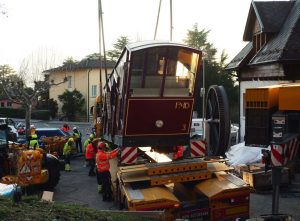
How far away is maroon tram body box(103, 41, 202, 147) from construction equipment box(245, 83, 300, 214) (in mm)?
2274

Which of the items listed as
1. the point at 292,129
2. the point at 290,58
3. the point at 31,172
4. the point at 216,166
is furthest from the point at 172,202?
the point at 290,58

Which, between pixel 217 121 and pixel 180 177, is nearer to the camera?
pixel 180 177

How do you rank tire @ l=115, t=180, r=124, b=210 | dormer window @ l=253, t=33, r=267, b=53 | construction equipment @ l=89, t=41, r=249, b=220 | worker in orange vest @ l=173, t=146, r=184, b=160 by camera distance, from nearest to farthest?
1. construction equipment @ l=89, t=41, r=249, b=220
2. tire @ l=115, t=180, r=124, b=210
3. worker in orange vest @ l=173, t=146, r=184, b=160
4. dormer window @ l=253, t=33, r=267, b=53

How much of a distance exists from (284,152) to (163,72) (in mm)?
3516

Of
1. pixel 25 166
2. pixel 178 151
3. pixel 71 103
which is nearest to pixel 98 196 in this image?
pixel 25 166

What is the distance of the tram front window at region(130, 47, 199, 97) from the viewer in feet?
36.3

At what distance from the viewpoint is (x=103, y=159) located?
498 inches

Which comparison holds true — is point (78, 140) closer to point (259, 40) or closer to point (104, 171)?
point (259, 40)

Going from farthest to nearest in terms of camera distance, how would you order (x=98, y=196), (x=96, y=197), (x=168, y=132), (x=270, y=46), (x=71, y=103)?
1. (x=71, y=103)
2. (x=270, y=46)
3. (x=98, y=196)
4. (x=96, y=197)
5. (x=168, y=132)

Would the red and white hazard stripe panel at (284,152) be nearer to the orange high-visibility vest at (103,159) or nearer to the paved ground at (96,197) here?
the paved ground at (96,197)

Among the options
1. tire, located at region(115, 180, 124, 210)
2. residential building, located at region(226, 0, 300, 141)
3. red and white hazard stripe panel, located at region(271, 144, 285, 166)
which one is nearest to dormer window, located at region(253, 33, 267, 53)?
residential building, located at region(226, 0, 300, 141)

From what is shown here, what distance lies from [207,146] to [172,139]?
2.90 feet

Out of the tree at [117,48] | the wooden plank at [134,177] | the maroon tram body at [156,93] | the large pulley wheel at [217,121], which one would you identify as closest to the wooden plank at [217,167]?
the large pulley wheel at [217,121]

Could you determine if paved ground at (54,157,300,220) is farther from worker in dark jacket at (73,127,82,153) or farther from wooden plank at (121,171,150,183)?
worker in dark jacket at (73,127,82,153)
